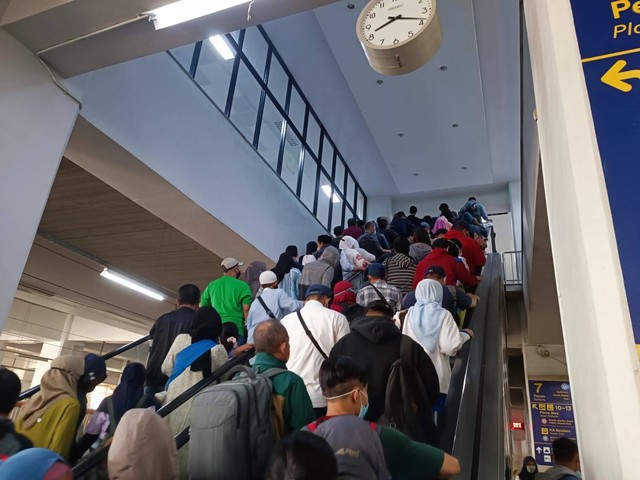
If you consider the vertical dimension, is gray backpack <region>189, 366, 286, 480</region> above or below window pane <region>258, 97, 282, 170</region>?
below

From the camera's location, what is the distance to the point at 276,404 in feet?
7.84

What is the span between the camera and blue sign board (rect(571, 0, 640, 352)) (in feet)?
4.80

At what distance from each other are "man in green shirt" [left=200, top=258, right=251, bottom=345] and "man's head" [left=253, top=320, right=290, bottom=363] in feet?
8.38

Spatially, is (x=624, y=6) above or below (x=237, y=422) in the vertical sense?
above

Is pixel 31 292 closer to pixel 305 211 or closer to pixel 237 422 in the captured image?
pixel 305 211

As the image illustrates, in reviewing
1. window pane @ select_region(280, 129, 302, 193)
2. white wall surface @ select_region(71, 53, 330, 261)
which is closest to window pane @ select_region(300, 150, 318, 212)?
window pane @ select_region(280, 129, 302, 193)

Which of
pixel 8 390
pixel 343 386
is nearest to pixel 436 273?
pixel 343 386

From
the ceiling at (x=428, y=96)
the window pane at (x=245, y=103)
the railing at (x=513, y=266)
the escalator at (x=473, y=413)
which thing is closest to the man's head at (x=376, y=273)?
the escalator at (x=473, y=413)

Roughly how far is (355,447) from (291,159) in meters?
10.6

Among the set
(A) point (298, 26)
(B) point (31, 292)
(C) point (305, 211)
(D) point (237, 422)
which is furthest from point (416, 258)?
(B) point (31, 292)

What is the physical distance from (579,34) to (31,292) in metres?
14.6

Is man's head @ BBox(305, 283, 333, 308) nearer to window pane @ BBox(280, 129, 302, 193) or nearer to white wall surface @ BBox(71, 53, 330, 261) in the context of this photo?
white wall surface @ BBox(71, 53, 330, 261)

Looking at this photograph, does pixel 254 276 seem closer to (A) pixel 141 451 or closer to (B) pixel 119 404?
(B) pixel 119 404

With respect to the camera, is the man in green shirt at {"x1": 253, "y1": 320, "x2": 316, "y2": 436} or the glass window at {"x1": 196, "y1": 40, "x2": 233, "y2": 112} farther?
the glass window at {"x1": 196, "y1": 40, "x2": 233, "y2": 112}
